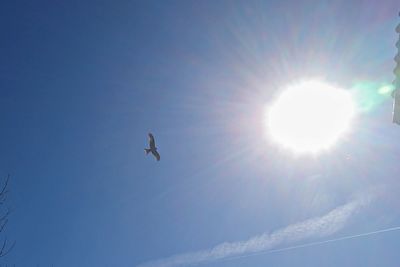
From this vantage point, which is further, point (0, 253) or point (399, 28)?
point (399, 28)

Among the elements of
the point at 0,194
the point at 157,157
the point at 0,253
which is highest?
the point at 157,157

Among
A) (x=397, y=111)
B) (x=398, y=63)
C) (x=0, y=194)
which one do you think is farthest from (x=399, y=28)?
(x=0, y=194)

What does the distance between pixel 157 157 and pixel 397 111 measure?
31.7 feet

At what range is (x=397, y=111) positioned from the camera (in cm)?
1581

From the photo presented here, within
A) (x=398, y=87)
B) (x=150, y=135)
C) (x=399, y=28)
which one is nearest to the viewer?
(x=398, y=87)

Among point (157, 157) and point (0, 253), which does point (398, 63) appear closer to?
point (157, 157)

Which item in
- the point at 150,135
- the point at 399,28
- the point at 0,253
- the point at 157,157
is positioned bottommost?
the point at 0,253

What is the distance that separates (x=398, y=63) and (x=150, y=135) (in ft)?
32.1

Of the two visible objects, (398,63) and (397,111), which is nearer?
(398,63)

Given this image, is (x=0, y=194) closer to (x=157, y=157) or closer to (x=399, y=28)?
(x=157, y=157)

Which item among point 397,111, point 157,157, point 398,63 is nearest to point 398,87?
point 398,63

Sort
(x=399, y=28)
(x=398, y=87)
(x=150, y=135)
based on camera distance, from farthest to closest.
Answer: (x=150, y=135) < (x=399, y=28) < (x=398, y=87)

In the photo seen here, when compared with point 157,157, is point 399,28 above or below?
above

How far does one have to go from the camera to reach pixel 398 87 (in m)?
13.9
